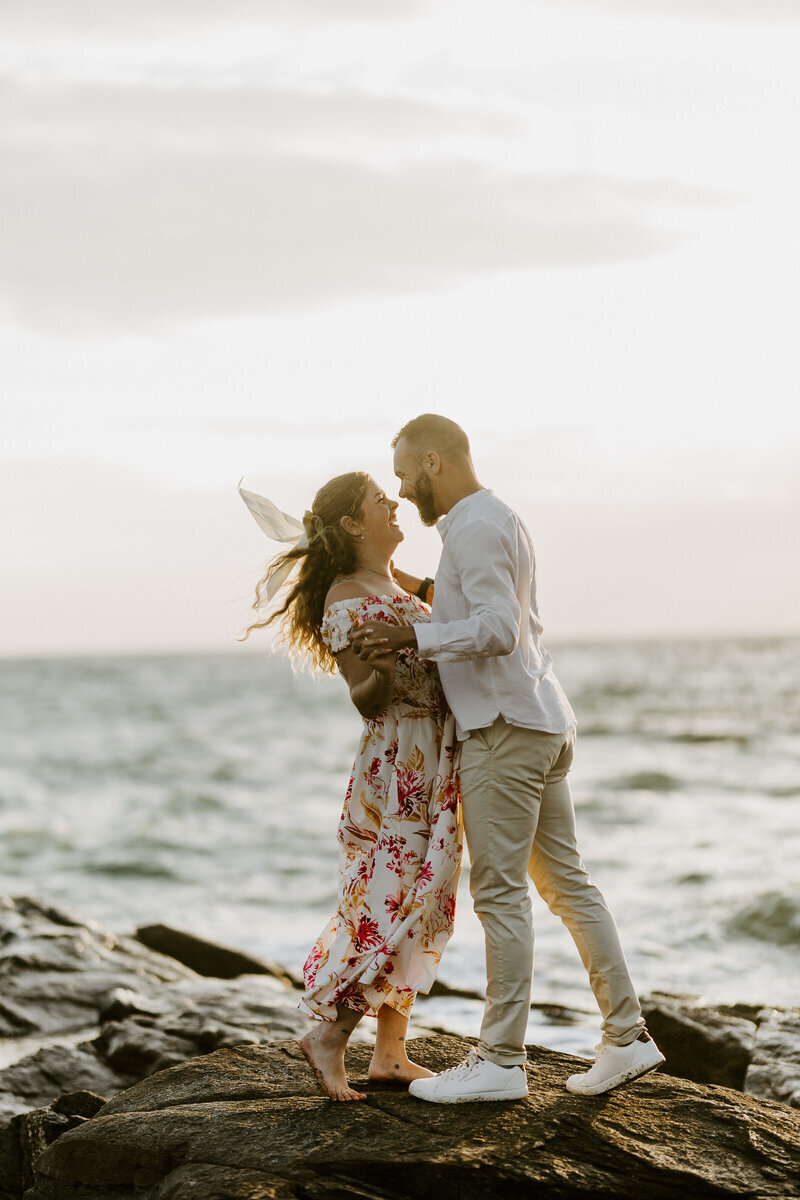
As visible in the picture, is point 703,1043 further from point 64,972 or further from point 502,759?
point 64,972

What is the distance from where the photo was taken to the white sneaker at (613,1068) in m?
4.34

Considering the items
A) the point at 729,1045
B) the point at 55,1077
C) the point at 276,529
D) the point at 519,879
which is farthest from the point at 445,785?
the point at 55,1077

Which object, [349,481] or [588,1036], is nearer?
[349,481]

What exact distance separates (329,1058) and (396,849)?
2.50 ft

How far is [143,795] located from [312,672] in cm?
1742

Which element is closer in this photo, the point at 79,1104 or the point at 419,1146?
the point at 419,1146

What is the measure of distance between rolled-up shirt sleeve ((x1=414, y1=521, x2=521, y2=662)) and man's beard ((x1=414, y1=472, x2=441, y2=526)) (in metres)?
0.19

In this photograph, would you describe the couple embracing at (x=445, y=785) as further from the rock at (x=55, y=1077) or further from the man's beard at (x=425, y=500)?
the rock at (x=55, y=1077)

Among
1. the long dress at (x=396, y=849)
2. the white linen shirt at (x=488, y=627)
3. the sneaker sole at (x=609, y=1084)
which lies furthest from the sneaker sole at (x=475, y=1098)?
the white linen shirt at (x=488, y=627)

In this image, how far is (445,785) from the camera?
449 cm

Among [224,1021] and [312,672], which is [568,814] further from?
[224,1021]

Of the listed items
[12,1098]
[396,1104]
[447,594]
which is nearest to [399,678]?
[447,594]

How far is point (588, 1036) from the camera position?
7.22 metres

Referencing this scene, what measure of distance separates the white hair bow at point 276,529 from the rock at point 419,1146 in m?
1.85
